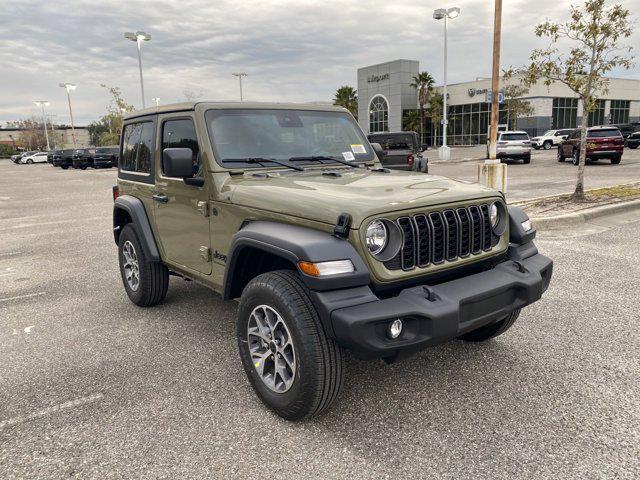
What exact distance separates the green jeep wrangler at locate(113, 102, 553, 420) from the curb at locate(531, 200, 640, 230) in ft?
17.6

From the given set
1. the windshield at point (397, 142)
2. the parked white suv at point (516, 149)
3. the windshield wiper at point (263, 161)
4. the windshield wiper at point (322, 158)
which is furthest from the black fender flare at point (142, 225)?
the parked white suv at point (516, 149)

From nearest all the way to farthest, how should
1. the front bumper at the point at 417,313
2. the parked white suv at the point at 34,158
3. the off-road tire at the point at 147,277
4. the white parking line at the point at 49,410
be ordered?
the front bumper at the point at 417,313 < the white parking line at the point at 49,410 < the off-road tire at the point at 147,277 < the parked white suv at the point at 34,158

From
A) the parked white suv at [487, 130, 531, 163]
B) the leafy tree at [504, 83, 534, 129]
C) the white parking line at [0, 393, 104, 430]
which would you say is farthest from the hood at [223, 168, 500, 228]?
the leafy tree at [504, 83, 534, 129]

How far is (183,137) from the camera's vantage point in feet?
13.4

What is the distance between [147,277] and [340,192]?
2.58 meters

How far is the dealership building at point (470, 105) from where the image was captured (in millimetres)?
50344

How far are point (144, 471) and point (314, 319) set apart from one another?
46.4 inches

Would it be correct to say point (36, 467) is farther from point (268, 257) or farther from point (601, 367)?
point (601, 367)

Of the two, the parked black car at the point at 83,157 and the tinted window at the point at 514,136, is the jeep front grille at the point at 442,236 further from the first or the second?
the parked black car at the point at 83,157

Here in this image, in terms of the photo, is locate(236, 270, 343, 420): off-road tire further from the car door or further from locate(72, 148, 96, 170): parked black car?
locate(72, 148, 96, 170): parked black car

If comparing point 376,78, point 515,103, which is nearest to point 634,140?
point 515,103

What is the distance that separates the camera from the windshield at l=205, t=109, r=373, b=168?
3850 mm

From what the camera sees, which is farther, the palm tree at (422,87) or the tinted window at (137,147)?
the palm tree at (422,87)

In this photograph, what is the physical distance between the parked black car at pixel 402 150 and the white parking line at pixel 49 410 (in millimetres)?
11486
